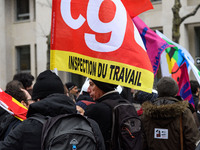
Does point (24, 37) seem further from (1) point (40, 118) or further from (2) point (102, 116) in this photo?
(1) point (40, 118)

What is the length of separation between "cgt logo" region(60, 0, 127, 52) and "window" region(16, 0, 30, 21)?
754 inches

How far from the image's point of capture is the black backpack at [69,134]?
2.75 m

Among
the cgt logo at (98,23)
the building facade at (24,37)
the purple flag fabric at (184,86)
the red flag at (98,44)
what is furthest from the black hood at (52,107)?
the building facade at (24,37)

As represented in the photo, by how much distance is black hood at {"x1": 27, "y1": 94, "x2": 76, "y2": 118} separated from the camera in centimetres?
299

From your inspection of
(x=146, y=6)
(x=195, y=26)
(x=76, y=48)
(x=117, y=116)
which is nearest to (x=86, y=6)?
(x=76, y=48)

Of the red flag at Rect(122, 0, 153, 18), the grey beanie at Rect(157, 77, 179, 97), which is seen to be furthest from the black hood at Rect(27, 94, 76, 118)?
the red flag at Rect(122, 0, 153, 18)

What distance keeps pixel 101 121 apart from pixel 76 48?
102 cm

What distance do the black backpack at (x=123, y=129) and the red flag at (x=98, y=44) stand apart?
45cm

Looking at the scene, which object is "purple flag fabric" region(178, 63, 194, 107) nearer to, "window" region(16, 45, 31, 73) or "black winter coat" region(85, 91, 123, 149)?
"black winter coat" region(85, 91, 123, 149)

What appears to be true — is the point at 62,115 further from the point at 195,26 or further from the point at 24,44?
the point at 24,44

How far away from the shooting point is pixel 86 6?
4398 mm

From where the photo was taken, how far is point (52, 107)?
9.88 feet

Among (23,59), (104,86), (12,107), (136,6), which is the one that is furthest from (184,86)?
(23,59)

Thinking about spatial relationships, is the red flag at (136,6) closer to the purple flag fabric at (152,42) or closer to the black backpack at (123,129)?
the purple flag fabric at (152,42)
